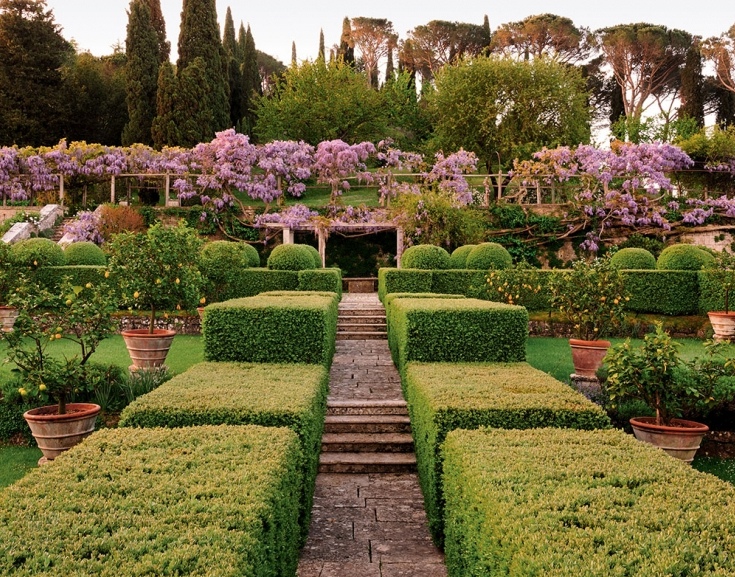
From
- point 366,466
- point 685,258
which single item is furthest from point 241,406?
point 685,258

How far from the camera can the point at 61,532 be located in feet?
8.18

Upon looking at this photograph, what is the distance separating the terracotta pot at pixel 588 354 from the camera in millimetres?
9352

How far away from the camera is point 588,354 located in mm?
9391

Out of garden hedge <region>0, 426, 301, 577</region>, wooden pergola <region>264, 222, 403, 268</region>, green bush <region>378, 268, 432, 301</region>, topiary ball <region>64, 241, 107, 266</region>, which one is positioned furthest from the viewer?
wooden pergola <region>264, 222, 403, 268</region>

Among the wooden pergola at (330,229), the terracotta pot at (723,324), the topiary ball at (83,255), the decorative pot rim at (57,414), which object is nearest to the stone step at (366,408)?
the decorative pot rim at (57,414)

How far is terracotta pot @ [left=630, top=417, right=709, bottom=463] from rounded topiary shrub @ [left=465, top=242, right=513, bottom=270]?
963 cm

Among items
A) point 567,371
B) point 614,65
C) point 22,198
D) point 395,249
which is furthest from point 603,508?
point 614,65

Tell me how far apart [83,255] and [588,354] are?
43.6ft

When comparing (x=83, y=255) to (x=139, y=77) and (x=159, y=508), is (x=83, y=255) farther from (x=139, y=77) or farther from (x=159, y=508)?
(x=139, y=77)

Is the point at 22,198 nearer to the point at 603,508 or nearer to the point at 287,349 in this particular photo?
the point at 287,349

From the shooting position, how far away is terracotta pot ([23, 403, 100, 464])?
6023 mm

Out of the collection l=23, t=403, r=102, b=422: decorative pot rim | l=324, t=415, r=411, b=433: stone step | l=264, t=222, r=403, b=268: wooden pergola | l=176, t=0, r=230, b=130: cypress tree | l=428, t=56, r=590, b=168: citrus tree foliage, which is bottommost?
l=324, t=415, r=411, b=433: stone step

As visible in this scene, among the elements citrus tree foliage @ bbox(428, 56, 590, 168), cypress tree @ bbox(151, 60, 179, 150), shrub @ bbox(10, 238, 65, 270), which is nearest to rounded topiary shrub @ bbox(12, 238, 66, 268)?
shrub @ bbox(10, 238, 65, 270)

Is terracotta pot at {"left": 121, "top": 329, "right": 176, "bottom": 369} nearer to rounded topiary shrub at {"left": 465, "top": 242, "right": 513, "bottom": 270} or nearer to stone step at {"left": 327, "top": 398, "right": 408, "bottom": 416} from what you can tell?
stone step at {"left": 327, "top": 398, "right": 408, "bottom": 416}
